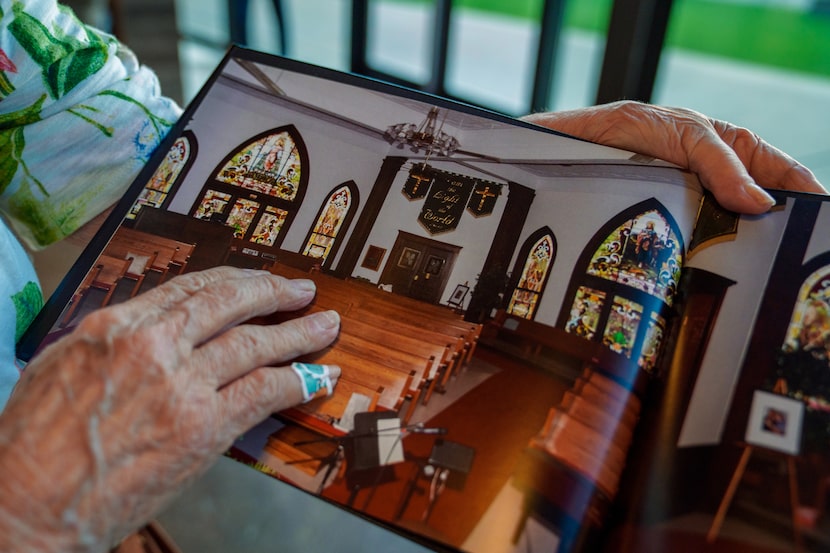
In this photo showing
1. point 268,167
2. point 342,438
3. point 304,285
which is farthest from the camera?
point 268,167

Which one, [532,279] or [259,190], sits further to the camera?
[259,190]

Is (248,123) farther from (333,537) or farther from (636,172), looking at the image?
(333,537)

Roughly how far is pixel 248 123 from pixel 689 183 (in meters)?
0.71

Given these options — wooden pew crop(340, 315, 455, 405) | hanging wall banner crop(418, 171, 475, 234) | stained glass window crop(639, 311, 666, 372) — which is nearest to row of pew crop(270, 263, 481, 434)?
wooden pew crop(340, 315, 455, 405)

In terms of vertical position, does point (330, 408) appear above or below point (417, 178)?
below

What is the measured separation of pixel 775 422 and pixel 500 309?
36 cm

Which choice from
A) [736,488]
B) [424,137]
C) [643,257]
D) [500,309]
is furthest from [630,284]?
[424,137]

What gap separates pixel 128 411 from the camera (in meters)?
0.68

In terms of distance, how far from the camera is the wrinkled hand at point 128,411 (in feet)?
2.11

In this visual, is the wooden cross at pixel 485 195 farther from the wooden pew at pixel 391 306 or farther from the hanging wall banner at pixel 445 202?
the wooden pew at pixel 391 306

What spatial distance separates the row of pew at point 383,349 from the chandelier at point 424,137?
24 cm

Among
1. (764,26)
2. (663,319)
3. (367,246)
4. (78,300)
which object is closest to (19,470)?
(78,300)

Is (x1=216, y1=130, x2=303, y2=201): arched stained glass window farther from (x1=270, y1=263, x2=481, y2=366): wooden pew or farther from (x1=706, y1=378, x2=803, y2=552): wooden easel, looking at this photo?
(x1=706, y1=378, x2=803, y2=552): wooden easel

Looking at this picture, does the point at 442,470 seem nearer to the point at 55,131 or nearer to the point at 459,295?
the point at 459,295
